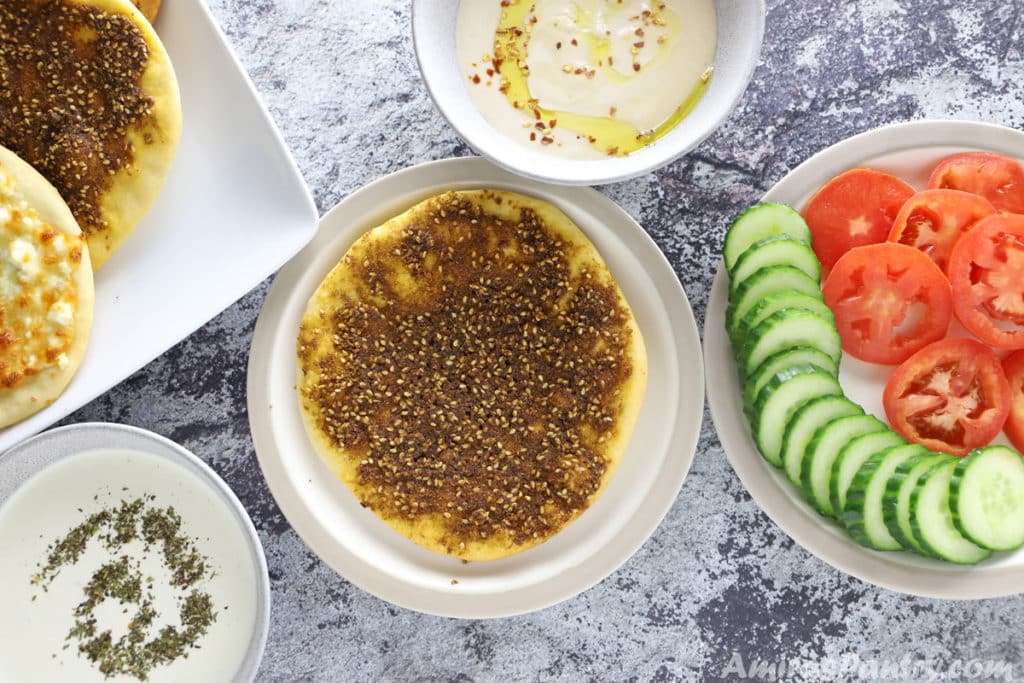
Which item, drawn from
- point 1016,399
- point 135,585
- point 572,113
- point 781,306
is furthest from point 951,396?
point 135,585

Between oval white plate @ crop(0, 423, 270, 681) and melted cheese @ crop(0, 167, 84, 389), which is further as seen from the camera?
oval white plate @ crop(0, 423, 270, 681)

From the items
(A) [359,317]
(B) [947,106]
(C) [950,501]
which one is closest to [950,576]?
(C) [950,501]

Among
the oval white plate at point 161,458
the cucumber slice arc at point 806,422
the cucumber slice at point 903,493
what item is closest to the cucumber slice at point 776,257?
the cucumber slice arc at point 806,422

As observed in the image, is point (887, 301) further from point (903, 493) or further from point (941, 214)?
point (903, 493)

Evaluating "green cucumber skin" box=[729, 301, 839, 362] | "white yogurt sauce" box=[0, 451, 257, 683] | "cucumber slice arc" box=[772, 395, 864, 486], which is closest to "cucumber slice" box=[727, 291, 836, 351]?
"green cucumber skin" box=[729, 301, 839, 362]

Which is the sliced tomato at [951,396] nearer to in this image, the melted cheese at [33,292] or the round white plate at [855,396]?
the round white plate at [855,396]

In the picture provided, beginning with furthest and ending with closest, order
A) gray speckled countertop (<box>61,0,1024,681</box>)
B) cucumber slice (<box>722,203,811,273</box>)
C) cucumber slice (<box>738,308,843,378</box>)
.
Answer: gray speckled countertop (<box>61,0,1024,681</box>) → cucumber slice (<box>722,203,811,273</box>) → cucumber slice (<box>738,308,843,378</box>)

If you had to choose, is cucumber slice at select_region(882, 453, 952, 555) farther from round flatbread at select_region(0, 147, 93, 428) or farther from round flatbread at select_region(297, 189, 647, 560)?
round flatbread at select_region(0, 147, 93, 428)
